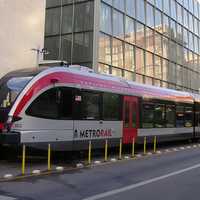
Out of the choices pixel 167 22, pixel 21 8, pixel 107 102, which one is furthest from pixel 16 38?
pixel 167 22

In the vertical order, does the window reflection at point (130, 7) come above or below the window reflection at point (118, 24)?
above

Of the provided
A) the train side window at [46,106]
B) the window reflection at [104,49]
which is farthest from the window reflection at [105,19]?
the train side window at [46,106]

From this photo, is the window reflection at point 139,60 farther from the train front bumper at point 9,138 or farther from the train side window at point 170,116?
the train front bumper at point 9,138

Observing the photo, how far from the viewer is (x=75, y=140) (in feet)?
47.6

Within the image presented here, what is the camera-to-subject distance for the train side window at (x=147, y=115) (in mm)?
19161

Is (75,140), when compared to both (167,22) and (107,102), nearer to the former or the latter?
(107,102)

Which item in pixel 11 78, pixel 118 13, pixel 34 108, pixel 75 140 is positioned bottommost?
pixel 75 140

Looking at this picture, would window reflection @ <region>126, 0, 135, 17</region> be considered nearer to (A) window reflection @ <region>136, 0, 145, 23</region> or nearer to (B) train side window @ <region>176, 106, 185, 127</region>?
(A) window reflection @ <region>136, 0, 145, 23</region>

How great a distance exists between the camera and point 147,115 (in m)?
19.4

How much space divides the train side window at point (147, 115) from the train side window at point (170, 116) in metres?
1.95

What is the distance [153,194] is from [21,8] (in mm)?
16852

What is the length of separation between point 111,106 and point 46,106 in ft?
13.1

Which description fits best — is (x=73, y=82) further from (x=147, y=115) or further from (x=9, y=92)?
(x=147, y=115)

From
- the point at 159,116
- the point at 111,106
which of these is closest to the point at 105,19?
the point at 159,116
